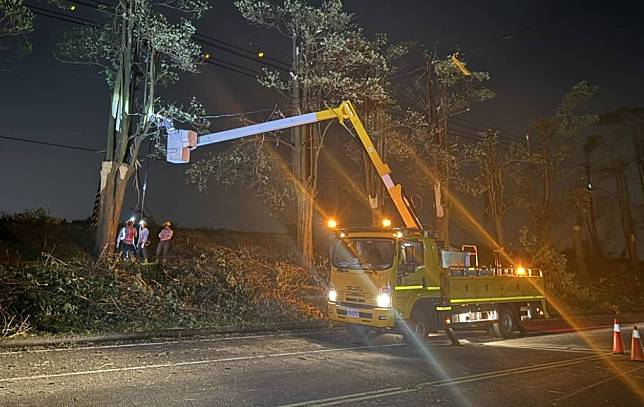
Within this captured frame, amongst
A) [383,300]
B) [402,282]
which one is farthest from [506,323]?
[383,300]

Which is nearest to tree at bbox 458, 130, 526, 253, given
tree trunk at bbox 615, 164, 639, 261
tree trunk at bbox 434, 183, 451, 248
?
tree trunk at bbox 434, 183, 451, 248

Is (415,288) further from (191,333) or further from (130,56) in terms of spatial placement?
(130,56)

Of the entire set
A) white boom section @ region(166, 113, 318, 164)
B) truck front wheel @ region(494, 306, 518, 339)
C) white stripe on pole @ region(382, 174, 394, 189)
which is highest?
white boom section @ region(166, 113, 318, 164)

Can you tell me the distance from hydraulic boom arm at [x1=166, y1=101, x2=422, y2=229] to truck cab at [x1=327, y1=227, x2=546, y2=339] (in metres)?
2.45

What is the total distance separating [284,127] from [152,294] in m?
6.51

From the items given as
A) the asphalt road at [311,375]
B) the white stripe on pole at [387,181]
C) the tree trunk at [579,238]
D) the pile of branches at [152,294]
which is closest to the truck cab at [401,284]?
the asphalt road at [311,375]

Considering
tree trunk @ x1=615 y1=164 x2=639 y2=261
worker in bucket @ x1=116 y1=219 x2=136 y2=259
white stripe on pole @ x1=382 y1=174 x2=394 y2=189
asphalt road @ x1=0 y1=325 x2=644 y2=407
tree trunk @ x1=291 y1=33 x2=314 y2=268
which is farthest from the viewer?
tree trunk @ x1=615 y1=164 x2=639 y2=261

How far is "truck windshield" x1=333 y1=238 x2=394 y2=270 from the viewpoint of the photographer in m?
13.7

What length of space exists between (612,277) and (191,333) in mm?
39394

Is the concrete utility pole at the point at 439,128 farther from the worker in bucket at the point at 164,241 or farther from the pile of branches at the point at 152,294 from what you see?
the worker in bucket at the point at 164,241

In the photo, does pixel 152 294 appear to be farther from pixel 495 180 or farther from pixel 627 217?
pixel 627 217

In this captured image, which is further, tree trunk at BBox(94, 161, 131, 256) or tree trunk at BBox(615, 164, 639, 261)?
tree trunk at BBox(615, 164, 639, 261)

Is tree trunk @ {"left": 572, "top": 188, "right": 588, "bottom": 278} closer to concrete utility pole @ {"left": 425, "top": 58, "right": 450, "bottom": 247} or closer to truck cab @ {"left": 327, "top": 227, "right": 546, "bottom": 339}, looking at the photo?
concrete utility pole @ {"left": 425, "top": 58, "right": 450, "bottom": 247}

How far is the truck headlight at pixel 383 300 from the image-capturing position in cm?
1327
